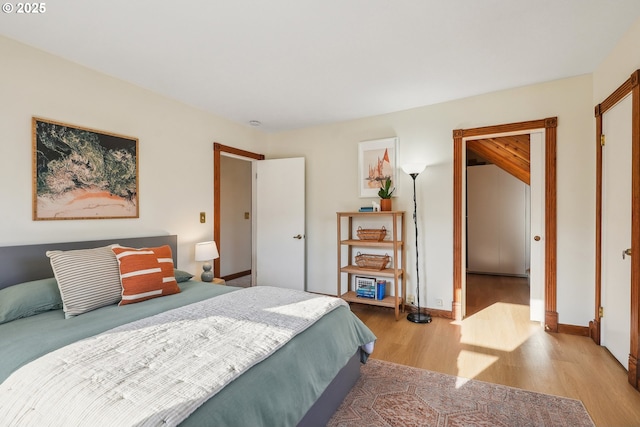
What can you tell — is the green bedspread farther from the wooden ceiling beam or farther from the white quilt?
the wooden ceiling beam

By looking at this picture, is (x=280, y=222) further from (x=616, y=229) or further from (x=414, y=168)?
(x=616, y=229)

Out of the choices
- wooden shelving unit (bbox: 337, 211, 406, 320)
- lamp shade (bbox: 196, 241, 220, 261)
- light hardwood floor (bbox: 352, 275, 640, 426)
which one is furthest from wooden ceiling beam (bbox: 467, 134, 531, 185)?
lamp shade (bbox: 196, 241, 220, 261)

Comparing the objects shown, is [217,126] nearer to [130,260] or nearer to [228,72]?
[228,72]

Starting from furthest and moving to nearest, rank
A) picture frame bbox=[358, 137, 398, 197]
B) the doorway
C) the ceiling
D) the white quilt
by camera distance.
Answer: the doorway
picture frame bbox=[358, 137, 398, 197]
the ceiling
the white quilt

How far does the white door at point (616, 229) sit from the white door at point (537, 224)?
0.51m

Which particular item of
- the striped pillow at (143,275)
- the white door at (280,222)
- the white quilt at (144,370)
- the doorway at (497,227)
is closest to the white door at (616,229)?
the white quilt at (144,370)

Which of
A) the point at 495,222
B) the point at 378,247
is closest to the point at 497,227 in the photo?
the point at 495,222

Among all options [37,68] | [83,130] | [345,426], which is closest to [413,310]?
[345,426]

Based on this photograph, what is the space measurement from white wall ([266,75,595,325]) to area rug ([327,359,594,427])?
144 centimetres

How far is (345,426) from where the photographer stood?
1.72 m

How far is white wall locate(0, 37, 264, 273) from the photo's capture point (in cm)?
218

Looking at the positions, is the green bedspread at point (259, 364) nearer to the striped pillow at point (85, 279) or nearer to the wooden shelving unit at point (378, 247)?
the striped pillow at point (85, 279)

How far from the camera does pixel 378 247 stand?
383 cm

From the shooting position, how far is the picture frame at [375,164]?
12.3 feet
